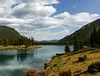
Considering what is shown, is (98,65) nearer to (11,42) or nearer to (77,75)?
(77,75)

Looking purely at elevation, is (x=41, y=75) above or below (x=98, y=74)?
below

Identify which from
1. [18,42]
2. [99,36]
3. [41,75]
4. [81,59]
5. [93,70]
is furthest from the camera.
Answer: [18,42]

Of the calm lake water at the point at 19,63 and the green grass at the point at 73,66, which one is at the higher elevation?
the green grass at the point at 73,66

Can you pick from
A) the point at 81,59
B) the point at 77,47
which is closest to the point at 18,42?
the point at 77,47

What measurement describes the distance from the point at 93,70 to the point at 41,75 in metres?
13.0

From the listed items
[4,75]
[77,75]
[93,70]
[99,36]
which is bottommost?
[4,75]

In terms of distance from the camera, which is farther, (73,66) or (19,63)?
(19,63)

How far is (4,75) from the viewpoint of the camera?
2950 centimetres

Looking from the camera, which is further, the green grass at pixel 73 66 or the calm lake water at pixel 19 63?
the calm lake water at pixel 19 63

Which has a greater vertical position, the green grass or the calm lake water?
the green grass

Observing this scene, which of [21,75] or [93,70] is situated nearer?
[93,70]

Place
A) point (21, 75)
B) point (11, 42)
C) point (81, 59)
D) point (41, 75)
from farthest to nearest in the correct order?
point (11, 42) < point (81, 59) < point (21, 75) < point (41, 75)

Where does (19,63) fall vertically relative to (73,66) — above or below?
below

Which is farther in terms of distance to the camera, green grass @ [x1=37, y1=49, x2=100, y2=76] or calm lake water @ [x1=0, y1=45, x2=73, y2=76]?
calm lake water @ [x1=0, y1=45, x2=73, y2=76]
